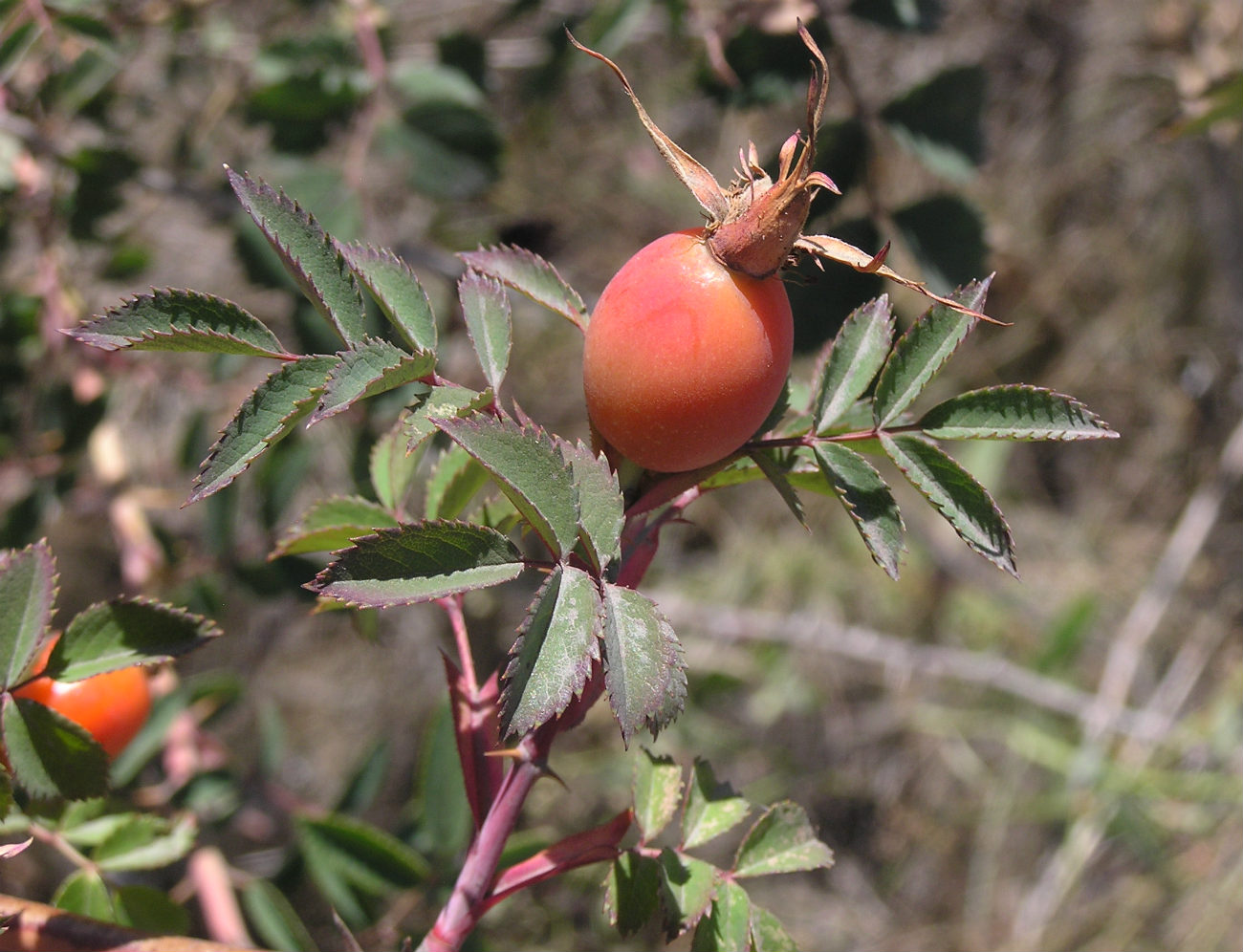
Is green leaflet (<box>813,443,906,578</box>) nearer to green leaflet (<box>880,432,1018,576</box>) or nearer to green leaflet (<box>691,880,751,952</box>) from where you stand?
green leaflet (<box>880,432,1018,576</box>)

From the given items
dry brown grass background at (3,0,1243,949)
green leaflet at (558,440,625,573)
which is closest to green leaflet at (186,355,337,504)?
green leaflet at (558,440,625,573)

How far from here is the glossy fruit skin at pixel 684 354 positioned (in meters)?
0.39

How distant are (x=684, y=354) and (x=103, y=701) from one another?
478mm

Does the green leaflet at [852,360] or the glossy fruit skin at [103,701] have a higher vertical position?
the green leaflet at [852,360]

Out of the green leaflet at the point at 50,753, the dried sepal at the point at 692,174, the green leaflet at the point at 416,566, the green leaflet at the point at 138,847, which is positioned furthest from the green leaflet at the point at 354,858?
the dried sepal at the point at 692,174

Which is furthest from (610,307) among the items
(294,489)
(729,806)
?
(294,489)

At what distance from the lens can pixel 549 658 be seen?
374mm

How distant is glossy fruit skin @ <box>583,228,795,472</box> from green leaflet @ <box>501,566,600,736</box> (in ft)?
0.25

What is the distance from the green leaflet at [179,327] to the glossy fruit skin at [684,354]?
15cm

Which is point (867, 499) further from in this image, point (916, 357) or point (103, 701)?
point (103, 701)

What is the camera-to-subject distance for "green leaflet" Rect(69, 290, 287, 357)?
40 centimetres

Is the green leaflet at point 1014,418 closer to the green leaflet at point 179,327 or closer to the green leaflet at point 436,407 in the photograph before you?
the green leaflet at point 436,407

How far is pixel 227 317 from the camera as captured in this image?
427 millimetres

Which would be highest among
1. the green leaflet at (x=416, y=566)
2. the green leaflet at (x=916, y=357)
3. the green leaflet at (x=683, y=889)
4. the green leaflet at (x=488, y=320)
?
the green leaflet at (x=488, y=320)
